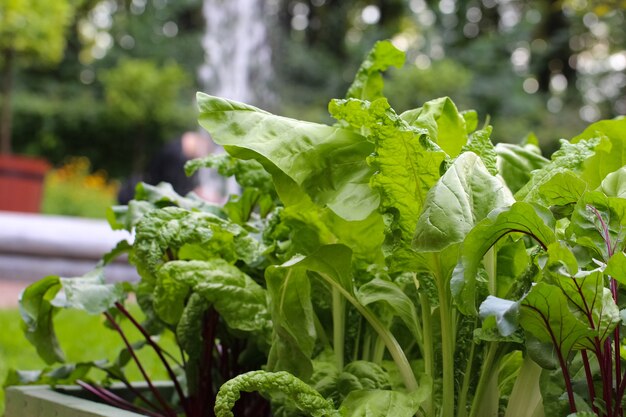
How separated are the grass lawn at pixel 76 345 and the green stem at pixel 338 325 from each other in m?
1.74

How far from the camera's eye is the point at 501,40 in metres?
13.3

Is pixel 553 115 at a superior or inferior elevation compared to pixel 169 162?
superior

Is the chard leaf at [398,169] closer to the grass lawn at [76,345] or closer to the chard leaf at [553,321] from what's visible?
the chard leaf at [553,321]

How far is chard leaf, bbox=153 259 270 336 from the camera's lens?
1195 mm

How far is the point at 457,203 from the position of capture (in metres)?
0.90

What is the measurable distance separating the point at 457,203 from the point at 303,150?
22 centimetres

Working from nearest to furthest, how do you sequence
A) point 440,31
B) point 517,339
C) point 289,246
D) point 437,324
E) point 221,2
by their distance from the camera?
point 517,339 < point 437,324 < point 289,246 < point 221,2 < point 440,31

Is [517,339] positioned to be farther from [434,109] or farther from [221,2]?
[221,2]

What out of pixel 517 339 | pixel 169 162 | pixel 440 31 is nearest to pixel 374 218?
pixel 517 339

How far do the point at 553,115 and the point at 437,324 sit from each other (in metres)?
13.1

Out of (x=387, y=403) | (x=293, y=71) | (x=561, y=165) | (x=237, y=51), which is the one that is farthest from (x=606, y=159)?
(x=293, y=71)

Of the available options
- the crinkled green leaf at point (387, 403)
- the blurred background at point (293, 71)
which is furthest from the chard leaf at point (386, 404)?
the blurred background at point (293, 71)

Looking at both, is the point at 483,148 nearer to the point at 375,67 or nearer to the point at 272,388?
the point at 375,67

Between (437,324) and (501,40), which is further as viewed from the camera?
(501,40)
